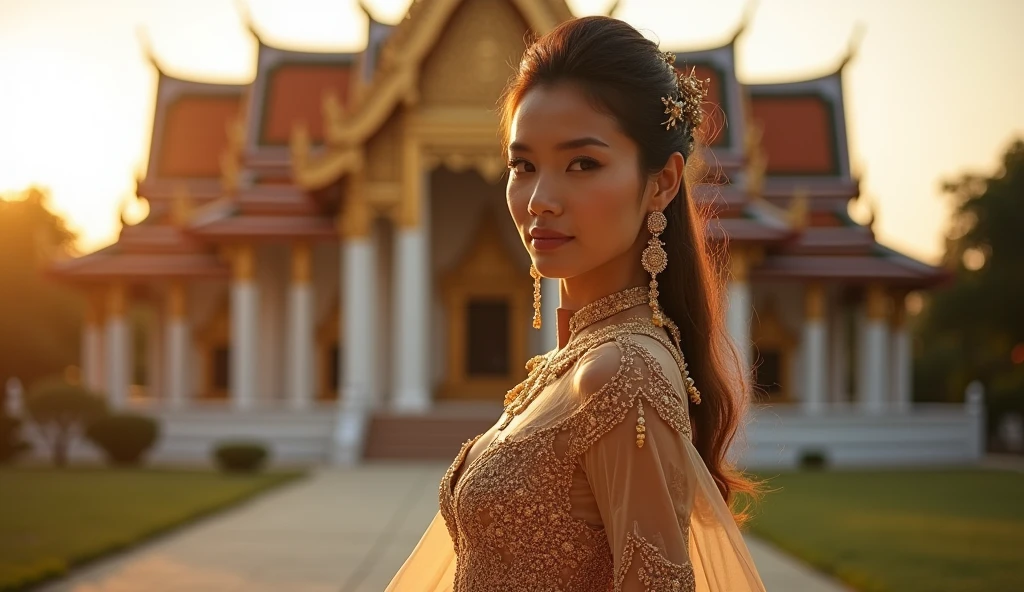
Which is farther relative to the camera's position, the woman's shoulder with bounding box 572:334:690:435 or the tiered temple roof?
the tiered temple roof

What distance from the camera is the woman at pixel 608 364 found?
1.57m

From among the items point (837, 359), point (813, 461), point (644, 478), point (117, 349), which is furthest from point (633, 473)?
point (837, 359)

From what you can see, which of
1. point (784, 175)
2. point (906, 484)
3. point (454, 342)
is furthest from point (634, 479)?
point (784, 175)

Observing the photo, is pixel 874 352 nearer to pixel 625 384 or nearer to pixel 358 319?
pixel 358 319

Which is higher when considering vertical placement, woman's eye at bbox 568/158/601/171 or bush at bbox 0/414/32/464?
woman's eye at bbox 568/158/601/171

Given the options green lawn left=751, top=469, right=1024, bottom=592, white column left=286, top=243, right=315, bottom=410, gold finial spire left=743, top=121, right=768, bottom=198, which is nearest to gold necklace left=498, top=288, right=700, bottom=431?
green lawn left=751, top=469, right=1024, bottom=592

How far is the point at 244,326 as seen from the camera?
18453 mm

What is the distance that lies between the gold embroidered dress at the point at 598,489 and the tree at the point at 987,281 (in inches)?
1019

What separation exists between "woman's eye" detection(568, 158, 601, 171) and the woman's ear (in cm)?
13

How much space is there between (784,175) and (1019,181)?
8.10m

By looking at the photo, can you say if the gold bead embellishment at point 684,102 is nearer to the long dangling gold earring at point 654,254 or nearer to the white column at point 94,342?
the long dangling gold earring at point 654,254

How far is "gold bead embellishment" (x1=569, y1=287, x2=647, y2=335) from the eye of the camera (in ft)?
5.93

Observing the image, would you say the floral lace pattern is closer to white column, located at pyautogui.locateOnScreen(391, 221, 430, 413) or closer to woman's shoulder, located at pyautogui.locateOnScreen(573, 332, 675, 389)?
woman's shoulder, located at pyautogui.locateOnScreen(573, 332, 675, 389)

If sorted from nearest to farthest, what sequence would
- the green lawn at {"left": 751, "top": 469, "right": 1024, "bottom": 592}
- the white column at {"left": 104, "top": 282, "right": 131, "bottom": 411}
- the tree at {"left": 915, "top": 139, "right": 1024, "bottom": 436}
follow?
the green lawn at {"left": 751, "top": 469, "right": 1024, "bottom": 592} < the white column at {"left": 104, "top": 282, "right": 131, "bottom": 411} < the tree at {"left": 915, "top": 139, "right": 1024, "bottom": 436}
